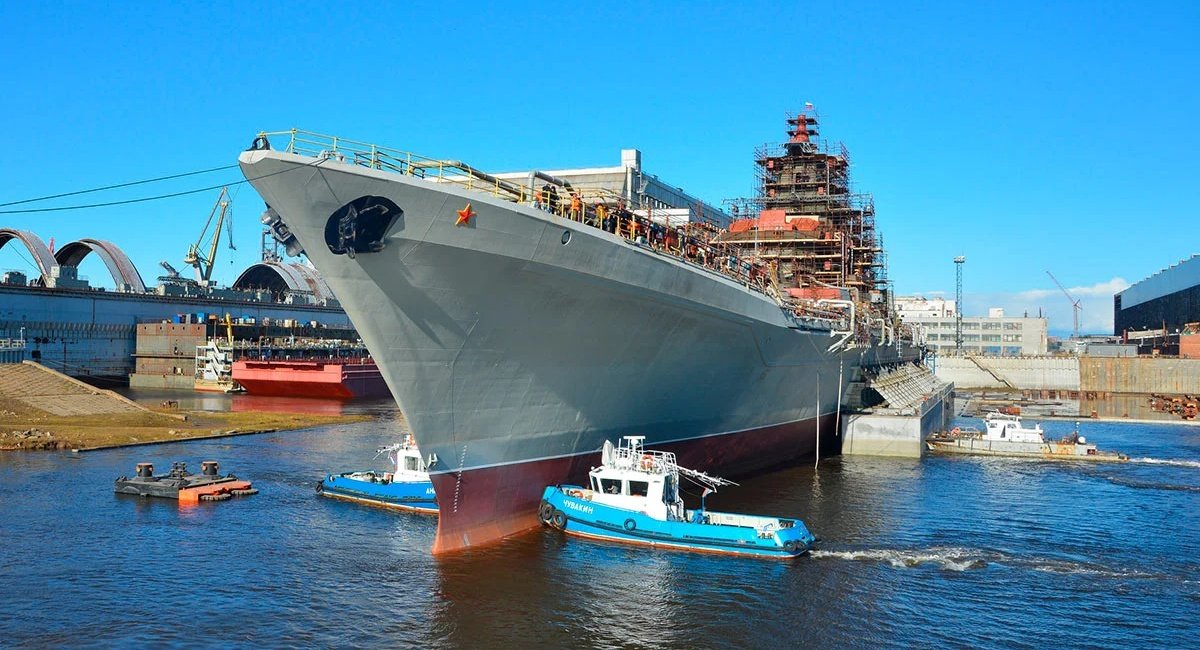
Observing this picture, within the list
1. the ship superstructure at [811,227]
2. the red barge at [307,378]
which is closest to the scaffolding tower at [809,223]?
the ship superstructure at [811,227]

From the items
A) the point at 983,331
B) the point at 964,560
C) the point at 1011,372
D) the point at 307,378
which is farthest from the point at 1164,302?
the point at 964,560

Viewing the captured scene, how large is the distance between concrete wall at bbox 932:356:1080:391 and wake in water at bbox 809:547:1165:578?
72.1 m

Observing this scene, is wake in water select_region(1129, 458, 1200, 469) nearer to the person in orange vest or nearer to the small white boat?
the small white boat

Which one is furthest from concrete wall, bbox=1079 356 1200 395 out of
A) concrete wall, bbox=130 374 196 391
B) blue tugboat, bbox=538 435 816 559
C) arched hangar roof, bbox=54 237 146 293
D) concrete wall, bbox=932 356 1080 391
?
arched hangar roof, bbox=54 237 146 293

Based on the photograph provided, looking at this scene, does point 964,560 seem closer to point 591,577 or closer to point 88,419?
point 591,577

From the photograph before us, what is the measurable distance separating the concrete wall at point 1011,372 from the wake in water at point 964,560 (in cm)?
7206

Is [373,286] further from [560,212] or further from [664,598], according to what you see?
[664,598]

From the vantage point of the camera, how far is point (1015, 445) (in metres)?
39.9

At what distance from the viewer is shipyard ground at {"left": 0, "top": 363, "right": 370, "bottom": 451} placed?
3797 centimetres

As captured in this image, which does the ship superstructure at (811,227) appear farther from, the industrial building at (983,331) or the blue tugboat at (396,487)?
the industrial building at (983,331)

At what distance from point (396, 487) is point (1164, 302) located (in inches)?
4704

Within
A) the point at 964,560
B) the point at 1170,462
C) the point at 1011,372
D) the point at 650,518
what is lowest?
the point at 964,560

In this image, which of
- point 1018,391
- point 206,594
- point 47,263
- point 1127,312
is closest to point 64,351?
point 47,263

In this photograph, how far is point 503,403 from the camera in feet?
68.5
